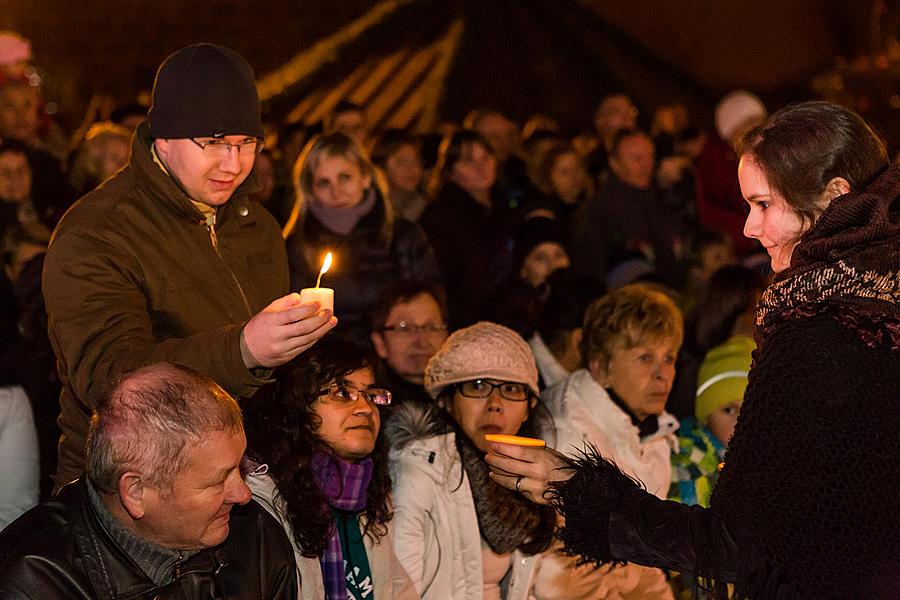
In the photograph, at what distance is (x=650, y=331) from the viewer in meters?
4.88

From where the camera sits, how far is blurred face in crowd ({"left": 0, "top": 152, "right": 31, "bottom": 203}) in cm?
637

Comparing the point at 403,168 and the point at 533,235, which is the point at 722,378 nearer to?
the point at 533,235

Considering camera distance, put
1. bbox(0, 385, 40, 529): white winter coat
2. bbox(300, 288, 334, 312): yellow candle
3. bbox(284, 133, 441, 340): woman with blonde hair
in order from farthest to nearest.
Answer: bbox(284, 133, 441, 340): woman with blonde hair, bbox(0, 385, 40, 529): white winter coat, bbox(300, 288, 334, 312): yellow candle

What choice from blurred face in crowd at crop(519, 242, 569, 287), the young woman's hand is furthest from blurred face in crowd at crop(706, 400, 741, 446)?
the young woman's hand

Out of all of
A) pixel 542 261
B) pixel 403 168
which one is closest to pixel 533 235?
pixel 542 261

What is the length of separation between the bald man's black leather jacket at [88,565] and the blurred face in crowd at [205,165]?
840 millimetres

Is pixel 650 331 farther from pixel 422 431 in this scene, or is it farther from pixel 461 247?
pixel 461 247

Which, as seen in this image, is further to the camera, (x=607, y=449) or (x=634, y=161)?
(x=634, y=161)

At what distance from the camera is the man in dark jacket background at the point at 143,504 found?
2785 mm

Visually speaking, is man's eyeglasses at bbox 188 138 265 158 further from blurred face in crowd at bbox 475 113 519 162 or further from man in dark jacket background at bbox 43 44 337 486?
blurred face in crowd at bbox 475 113 519 162

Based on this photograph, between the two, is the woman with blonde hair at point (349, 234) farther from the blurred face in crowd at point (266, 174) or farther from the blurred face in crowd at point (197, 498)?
the blurred face in crowd at point (197, 498)

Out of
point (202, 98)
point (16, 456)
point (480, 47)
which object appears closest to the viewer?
point (202, 98)

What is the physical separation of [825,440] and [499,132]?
20.2 feet

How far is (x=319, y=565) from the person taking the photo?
3715mm
